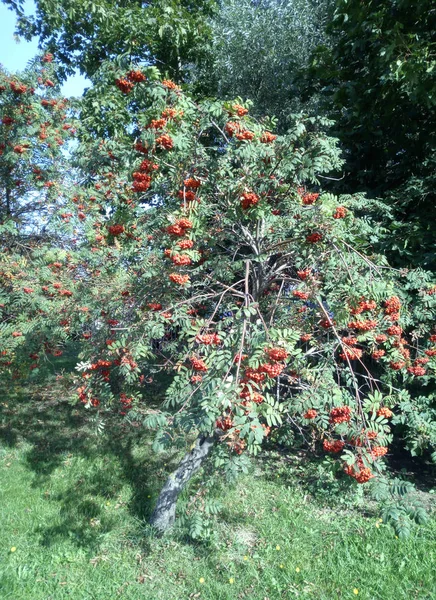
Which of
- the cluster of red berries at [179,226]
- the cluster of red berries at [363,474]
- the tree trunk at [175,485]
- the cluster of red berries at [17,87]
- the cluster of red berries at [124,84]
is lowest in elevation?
the tree trunk at [175,485]

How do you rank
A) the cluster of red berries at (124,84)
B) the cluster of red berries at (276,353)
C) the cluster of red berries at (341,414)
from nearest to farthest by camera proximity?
the cluster of red berries at (276,353) < the cluster of red berries at (341,414) < the cluster of red berries at (124,84)

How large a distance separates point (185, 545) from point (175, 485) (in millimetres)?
467

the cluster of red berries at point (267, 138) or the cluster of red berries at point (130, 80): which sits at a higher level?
the cluster of red berries at point (130, 80)

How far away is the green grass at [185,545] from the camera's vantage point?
3.03 m

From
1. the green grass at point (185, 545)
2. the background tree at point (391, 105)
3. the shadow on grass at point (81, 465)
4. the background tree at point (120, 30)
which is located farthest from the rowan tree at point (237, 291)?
the background tree at point (120, 30)

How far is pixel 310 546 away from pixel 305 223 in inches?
99.7

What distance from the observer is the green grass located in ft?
9.94

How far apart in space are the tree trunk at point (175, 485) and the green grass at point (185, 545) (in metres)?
0.12

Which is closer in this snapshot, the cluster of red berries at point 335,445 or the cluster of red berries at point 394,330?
the cluster of red berries at point 335,445

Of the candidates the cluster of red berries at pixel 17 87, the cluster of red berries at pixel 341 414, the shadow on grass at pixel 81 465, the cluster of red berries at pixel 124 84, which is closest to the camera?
the cluster of red berries at pixel 341 414

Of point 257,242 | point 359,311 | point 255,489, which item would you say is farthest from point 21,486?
point 359,311

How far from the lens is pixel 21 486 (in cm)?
453

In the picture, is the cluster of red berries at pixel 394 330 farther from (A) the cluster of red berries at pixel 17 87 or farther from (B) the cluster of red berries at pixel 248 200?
(A) the cluster of red berries at pixel 17 87

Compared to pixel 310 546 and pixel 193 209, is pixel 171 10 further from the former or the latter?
pixel 310 546
